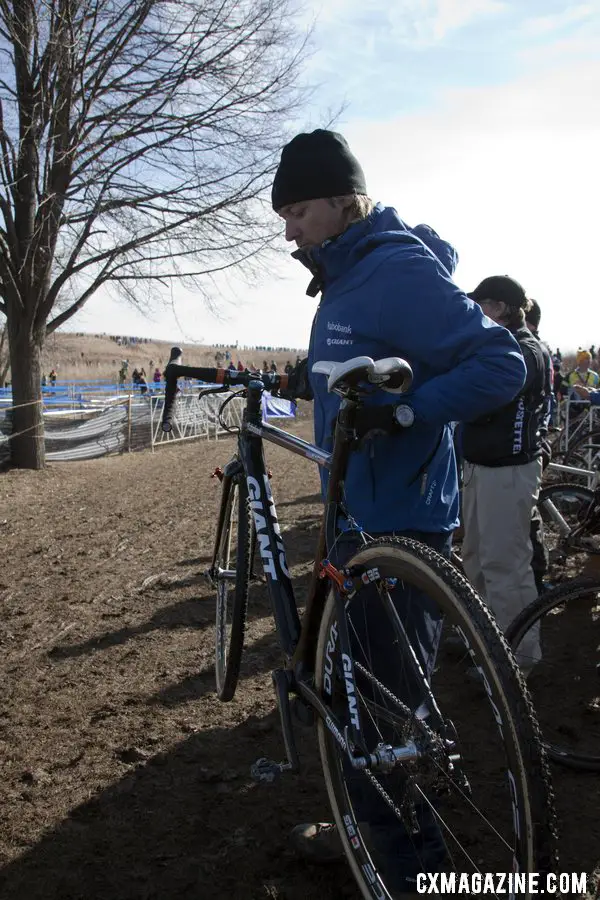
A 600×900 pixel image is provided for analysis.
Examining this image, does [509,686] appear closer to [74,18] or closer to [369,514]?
[369,514]

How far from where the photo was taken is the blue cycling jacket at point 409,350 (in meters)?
2.02

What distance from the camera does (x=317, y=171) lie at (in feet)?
7.57

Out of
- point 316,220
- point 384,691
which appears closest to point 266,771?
point 384,691

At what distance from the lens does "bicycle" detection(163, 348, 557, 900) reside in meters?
1.56

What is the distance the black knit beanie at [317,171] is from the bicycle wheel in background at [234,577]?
136 cm

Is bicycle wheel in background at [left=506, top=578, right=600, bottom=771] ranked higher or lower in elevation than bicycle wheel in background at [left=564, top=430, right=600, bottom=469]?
lower

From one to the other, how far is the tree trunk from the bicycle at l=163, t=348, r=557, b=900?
9969 mm

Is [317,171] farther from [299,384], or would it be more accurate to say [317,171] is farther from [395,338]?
[299,384]

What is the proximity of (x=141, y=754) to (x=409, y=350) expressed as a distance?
218 centimetres

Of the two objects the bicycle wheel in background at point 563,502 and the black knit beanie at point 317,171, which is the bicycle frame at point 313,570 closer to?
the black knit beanie at point 317,171

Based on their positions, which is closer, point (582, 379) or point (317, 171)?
point (317, 171)

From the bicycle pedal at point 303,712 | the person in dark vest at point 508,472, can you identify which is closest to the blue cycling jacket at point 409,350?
the bicycle pedal at point 303,712

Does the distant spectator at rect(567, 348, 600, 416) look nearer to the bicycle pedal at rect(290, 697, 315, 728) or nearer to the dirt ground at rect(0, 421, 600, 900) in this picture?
the dirt ground at rect(0, 421, 600, 900)

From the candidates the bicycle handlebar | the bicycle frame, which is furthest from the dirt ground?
the bicycle handlebar
